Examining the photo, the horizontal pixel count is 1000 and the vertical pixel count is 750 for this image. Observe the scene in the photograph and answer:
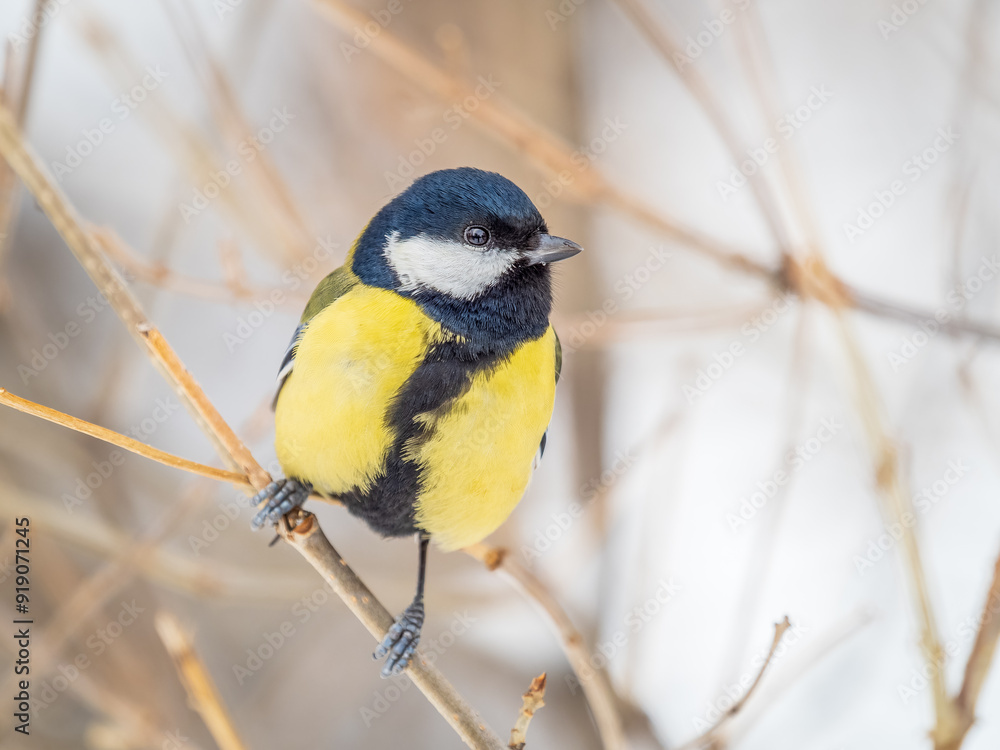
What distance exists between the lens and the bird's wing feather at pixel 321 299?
5.08ft

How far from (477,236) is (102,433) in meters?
0.69

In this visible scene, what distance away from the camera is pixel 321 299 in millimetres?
1597

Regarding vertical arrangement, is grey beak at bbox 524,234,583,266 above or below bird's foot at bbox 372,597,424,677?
above

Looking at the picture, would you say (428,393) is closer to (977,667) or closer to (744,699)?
(744,699)

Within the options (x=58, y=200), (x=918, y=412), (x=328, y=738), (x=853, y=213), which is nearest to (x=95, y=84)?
(x=58, y=200)

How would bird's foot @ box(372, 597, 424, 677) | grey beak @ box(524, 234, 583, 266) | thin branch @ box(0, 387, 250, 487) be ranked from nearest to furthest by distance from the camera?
thin branch @ box(0, 387, 250, 487), grey beak @ box(524, 234, 583, 266), bird's foot @ box(372, 597, 424, 677)

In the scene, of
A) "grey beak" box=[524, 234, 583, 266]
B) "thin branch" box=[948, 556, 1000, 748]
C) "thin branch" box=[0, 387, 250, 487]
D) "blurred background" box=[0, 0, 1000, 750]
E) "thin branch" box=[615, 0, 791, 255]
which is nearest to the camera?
"thin branch" box=[0, 387, 250, 487]

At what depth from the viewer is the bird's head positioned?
54.3 inches

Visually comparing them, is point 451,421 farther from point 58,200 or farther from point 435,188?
point 58,200

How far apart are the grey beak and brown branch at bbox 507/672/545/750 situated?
0.68m

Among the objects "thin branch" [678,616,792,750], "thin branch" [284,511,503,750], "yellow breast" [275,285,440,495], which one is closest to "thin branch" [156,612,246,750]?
"thin branch" [284,511,503,750]

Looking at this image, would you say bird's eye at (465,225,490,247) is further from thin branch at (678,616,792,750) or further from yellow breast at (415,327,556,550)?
thin branch at (678,616,792,750)

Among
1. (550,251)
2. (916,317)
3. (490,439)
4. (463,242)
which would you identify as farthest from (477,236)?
(916,317)

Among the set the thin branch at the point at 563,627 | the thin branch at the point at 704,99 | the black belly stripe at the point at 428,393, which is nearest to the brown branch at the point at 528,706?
the thin branch at the point at 563,627
